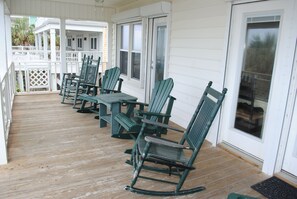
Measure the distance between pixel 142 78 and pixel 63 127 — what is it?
220cm

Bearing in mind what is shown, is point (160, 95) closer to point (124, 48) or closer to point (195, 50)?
point (195, 50)

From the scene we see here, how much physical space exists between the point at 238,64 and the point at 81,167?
7.85 ft

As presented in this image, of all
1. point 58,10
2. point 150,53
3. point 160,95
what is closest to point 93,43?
point 58,10

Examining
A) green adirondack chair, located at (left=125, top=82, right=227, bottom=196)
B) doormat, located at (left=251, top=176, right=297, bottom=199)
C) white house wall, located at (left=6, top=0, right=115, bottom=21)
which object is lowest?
doormat, located at (left=251, top=176, right=297, bottom=199)

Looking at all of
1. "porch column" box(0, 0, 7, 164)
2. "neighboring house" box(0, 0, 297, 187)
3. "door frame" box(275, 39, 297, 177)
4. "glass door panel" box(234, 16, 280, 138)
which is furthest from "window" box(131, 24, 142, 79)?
"door frame" box(275, 39, 297, 177)

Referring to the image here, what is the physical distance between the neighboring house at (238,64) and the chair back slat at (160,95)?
2.42 feet

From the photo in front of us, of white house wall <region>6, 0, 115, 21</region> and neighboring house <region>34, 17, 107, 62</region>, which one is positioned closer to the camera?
white house wall <region>6, 0, 115, 21</region>

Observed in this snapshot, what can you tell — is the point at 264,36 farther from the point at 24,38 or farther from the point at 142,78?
the point at 24,38

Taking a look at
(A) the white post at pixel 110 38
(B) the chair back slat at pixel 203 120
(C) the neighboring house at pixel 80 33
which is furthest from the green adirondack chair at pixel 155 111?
(C) the neighboring house at pixel 80 33

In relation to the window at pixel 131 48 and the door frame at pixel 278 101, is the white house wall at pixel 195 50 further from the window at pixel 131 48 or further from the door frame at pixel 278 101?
the window at pixel 131 48

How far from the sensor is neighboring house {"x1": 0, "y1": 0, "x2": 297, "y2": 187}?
2.64 meters

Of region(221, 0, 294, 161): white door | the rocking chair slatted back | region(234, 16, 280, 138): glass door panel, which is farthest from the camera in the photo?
the rocking chair slatted back

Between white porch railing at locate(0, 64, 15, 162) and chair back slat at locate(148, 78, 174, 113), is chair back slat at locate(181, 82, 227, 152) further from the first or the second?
white porch railing at locate(0, 64, 15, 162)

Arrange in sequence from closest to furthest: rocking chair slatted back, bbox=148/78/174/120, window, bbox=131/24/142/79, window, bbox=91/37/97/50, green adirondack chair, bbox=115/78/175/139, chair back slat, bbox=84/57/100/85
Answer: green adirondack chair, bbox=115/78/175/139 → rocking chair slatted back, bbox=148/78/174/120 → chair back slat, bbox=84/57/100/85 → window, bbox=131/24/142/79 → window, bbox=91/37/97/50
